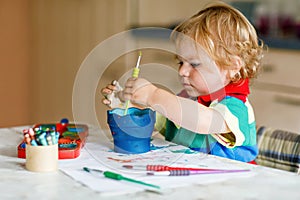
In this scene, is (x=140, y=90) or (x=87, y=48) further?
(x=87, y=48)

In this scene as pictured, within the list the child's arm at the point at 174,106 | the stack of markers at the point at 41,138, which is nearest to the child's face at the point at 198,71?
the child's arm at the point at 174,106

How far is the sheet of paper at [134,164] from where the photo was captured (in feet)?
3.95

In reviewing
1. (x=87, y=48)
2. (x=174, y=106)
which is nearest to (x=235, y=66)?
(x=174, y=106)

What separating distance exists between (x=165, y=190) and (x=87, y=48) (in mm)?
2845

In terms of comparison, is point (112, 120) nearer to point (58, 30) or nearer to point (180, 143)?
point (180, 143)

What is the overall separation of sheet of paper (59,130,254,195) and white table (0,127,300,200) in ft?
0.08

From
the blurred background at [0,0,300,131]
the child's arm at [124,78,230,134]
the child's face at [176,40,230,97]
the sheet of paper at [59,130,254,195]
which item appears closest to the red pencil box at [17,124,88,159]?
the sheet of paper at [59,130,254,195]

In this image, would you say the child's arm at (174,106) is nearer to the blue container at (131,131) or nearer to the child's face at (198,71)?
the blue container at (131,131)

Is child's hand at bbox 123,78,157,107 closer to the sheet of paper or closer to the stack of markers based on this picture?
the sheet of paper

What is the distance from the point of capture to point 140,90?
147 cm

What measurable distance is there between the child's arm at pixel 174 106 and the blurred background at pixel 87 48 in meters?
1.60

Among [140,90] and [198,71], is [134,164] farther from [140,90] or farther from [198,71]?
[198,71]

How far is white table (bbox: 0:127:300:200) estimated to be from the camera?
1134 millimetres

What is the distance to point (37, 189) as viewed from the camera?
1166 millimetres
